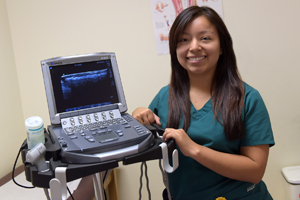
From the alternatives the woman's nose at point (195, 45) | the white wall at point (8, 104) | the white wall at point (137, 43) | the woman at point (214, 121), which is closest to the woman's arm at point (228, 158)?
the woman at point (214, 121)

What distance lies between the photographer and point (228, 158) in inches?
34.1

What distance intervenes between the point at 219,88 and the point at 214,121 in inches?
5.3

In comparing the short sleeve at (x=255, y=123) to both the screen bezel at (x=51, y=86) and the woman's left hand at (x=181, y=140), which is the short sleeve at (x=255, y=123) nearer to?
the woman's left hand at (x=181, y=140)

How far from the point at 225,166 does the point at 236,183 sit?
0.12m

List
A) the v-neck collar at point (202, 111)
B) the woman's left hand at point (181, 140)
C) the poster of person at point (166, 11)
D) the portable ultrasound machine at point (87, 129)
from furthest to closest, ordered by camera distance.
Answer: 1. the poster of person at point (166, 11)
2. the v-neck collar at point (202, 111)
3. the woman's left hand at point (181, 140)
4. the portable ultrasound machine at point (87, 129)

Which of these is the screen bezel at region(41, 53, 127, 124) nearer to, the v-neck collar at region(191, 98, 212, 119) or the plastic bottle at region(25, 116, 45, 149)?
the plastic bottle at region(25, 116, 45, 149)

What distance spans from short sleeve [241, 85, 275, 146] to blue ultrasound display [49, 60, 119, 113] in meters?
0.44

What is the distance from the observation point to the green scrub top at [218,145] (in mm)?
900

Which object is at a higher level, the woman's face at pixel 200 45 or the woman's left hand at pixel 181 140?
the woman's face at pixel 200 45

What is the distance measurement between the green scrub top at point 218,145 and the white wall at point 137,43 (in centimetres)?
78

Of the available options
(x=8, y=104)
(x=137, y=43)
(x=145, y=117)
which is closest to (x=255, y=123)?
(x=145, y=117)

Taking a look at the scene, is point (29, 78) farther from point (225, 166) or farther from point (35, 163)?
point (225, 166)

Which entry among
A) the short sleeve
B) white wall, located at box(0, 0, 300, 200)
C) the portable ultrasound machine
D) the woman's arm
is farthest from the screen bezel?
white wall, located at box(0, 0, 300, 200)

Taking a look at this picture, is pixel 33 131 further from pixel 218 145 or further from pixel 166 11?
pixel 166 11
